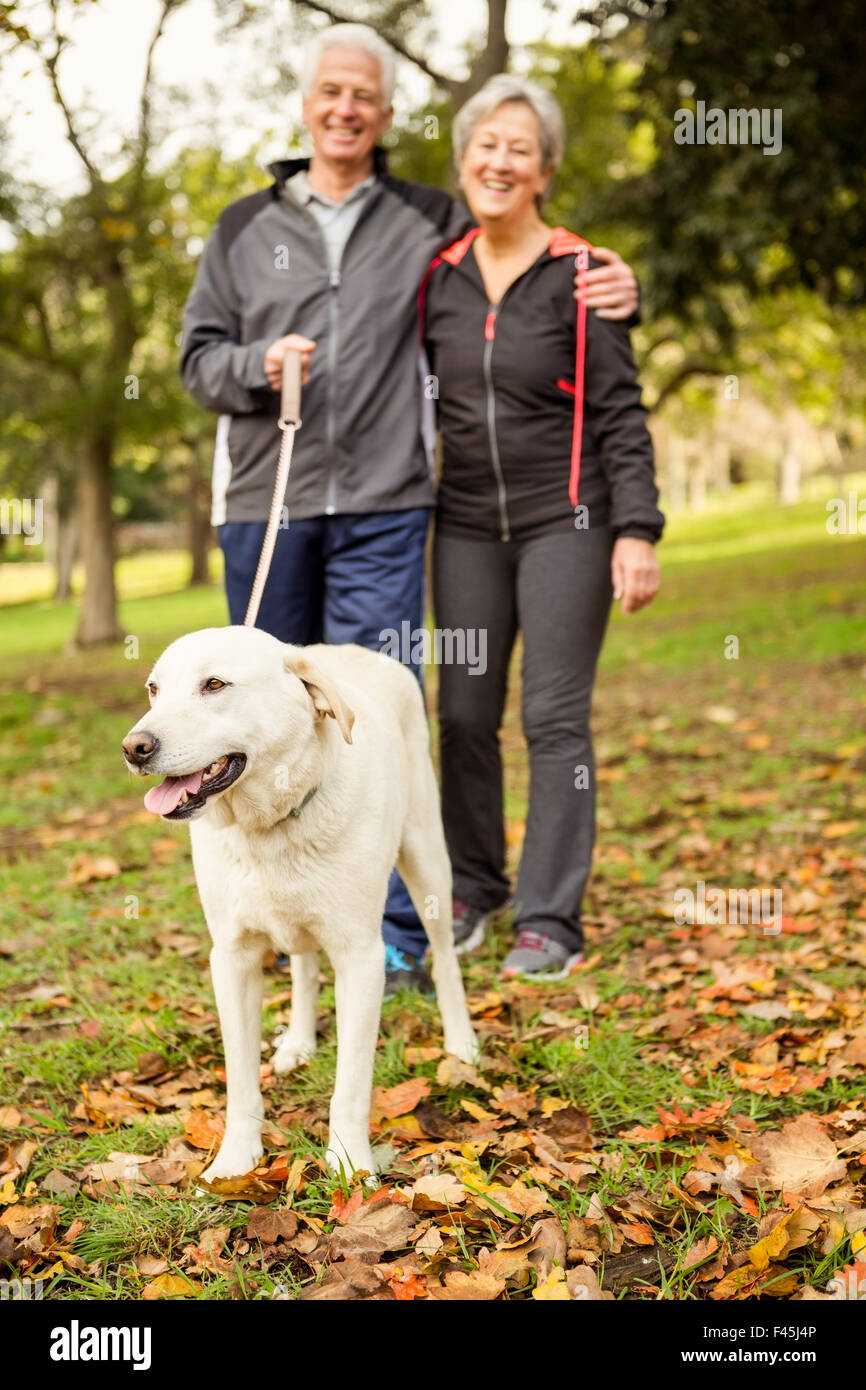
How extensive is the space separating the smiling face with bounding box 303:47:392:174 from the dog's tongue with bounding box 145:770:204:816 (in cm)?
248

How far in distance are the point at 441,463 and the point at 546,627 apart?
0.82 metres

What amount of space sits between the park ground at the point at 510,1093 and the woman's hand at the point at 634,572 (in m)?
1.33

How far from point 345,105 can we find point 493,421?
1153 millimetres

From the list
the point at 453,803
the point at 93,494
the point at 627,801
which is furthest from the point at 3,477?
the point at 453,803

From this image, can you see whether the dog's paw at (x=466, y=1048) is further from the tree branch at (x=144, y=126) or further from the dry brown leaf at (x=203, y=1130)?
the tree branch at (x=144, y=126)

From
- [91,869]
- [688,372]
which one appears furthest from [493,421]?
[688,372]

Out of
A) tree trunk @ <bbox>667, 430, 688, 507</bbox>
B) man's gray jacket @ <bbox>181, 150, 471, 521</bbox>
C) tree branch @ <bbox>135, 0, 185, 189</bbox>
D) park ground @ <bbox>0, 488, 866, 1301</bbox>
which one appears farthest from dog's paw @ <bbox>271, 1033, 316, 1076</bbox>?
tree trunk @ <bbox>667, 430, 688, 507</bbox>

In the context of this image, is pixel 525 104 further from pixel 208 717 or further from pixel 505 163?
pixel 208 717

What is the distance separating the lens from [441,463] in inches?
183

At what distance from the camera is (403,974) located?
418cm

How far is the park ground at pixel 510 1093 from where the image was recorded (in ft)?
8.36

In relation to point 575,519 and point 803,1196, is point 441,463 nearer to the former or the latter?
point 575,519

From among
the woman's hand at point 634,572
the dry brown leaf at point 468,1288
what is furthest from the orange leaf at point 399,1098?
the woman's hand at point 634,572
